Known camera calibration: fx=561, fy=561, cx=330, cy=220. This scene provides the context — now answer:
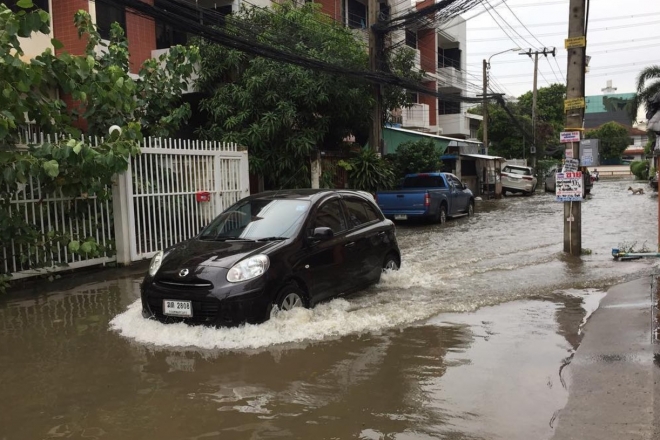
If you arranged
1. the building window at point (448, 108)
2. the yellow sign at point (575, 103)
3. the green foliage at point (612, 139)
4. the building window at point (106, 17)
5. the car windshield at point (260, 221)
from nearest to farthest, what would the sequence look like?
1. the car windshield at point (260, 221)
2. the yellow sign at point (575, 103)
3. the building window at point (106, 17)
4. the building window at point (448, 108)
5. the green foliage at point (612, 139)

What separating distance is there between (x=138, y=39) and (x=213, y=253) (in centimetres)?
1243

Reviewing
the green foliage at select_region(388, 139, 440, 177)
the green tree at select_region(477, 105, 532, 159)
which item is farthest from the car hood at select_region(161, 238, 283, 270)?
the green tree at select_region(477, 105, 532, 159)

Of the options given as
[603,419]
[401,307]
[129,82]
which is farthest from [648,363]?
[129,82]

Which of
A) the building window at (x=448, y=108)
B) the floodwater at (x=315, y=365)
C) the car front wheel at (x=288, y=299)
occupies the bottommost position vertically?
the floodwater at (x=315, y=365)

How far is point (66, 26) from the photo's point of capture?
1455cm

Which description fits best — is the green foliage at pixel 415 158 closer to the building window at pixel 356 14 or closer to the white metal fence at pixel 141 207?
the white metal fence at pixel 141 207

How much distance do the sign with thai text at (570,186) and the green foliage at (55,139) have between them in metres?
7.14

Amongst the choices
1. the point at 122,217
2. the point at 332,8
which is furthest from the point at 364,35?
the point at 122,217

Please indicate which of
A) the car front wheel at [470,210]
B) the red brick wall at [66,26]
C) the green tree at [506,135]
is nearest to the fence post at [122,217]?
the red brick wall at [66,26]

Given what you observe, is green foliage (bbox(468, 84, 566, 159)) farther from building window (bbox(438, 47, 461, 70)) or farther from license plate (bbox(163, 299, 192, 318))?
license plate (bbox(163, 299, 192, 318))

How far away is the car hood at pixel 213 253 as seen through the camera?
5621 mm

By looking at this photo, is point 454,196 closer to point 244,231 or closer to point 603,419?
point 244,231

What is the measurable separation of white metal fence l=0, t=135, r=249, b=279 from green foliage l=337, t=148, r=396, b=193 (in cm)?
603

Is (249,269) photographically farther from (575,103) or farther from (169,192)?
(575,103)
